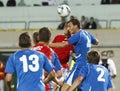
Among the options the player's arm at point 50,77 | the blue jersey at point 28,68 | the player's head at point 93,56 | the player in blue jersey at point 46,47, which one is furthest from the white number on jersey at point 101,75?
the blue jersey at point 28,68

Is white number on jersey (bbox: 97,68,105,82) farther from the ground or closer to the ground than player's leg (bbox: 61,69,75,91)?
farther from the ground

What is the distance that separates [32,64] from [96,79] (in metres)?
1.69

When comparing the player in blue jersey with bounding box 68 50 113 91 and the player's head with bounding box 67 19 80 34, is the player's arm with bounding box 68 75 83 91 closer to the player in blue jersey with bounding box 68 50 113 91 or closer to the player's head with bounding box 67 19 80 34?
the player in blue jersey with bounding box 68 50 113 91

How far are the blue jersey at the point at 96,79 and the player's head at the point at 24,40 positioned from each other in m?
1.72

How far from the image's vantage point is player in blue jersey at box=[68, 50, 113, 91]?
35.4 ft

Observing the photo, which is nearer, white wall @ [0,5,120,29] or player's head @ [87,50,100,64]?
player's head @ [87,50,100,64]

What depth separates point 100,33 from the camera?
2305 centimetres

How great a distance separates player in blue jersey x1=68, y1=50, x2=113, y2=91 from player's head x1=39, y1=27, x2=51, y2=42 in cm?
86

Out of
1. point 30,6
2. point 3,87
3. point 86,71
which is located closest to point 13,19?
point 30,6

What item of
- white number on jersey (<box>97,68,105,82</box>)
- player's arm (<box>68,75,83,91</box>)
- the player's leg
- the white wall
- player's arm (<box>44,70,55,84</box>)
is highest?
player's arm (<box>44,70,55,84</box>)

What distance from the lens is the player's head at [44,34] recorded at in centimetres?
1011

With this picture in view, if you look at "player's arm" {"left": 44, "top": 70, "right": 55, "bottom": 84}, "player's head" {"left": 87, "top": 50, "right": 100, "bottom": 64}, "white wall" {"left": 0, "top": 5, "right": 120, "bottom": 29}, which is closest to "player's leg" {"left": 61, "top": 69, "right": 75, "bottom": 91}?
"player's head" {"left": 87, "top": 50, "right": 100, "bottom": 64}

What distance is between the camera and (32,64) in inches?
377

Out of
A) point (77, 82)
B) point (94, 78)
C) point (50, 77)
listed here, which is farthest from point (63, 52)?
point (50, 77)
